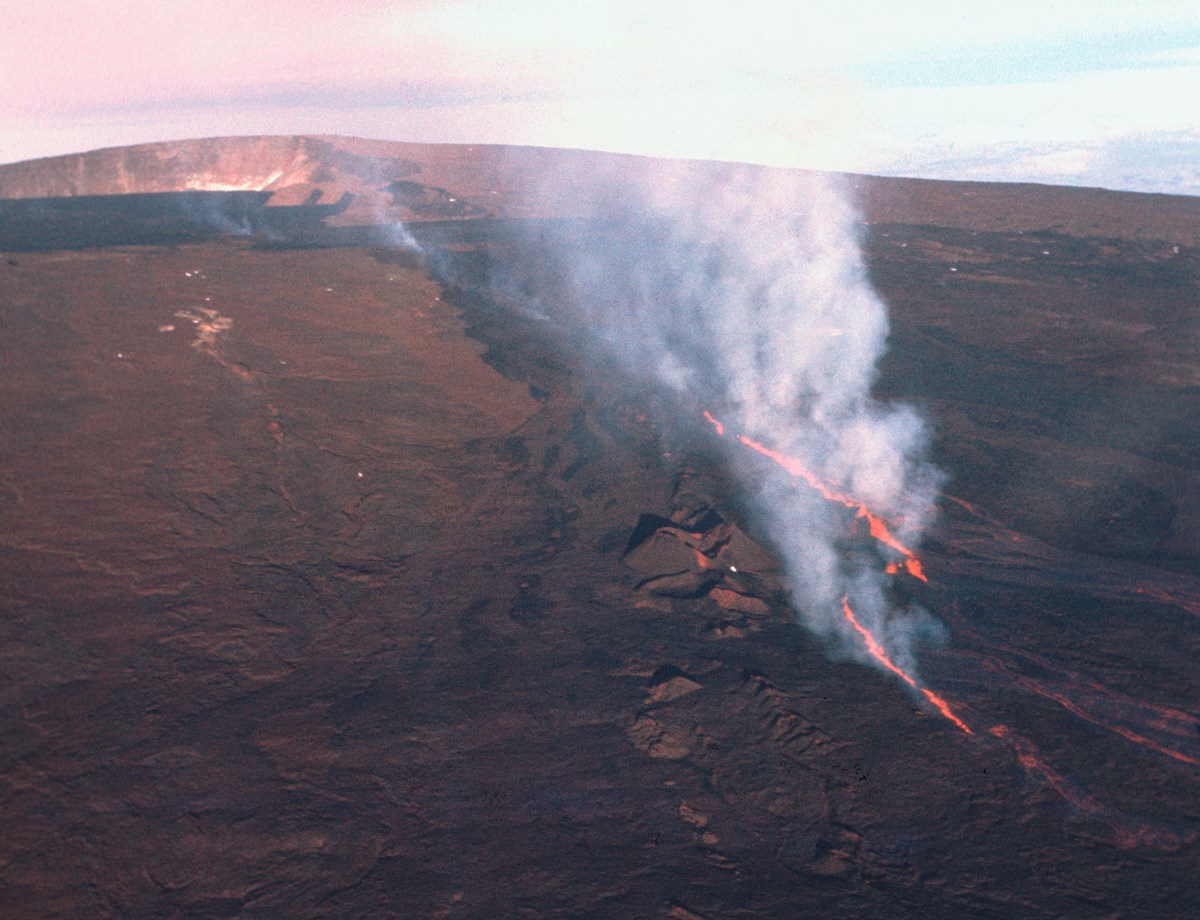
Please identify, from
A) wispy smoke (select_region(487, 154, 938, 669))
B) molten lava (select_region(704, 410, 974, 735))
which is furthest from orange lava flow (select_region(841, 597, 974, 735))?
wispy smoke (select_region(487, 154, 938, 669))

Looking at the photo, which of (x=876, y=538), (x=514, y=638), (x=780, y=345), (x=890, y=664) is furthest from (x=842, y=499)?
(x=780, y=345)

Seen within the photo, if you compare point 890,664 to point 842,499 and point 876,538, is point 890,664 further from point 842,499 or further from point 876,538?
point 842,499

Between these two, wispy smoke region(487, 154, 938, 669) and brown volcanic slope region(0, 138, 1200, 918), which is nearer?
brown volcanic slope region(0, 138, 1200, 918)

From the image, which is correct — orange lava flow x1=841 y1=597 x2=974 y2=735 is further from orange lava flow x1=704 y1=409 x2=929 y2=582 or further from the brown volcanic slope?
orange lava flow x1=704 y1=409 x2=929 y2=582

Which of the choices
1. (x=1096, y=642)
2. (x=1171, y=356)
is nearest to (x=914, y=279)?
(x=1171, y=356)

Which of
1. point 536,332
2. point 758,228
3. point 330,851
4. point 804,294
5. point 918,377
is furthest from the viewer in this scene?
point 758,228

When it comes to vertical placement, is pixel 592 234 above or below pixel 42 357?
above

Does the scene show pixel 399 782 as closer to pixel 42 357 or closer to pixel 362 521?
pixel 362 521
